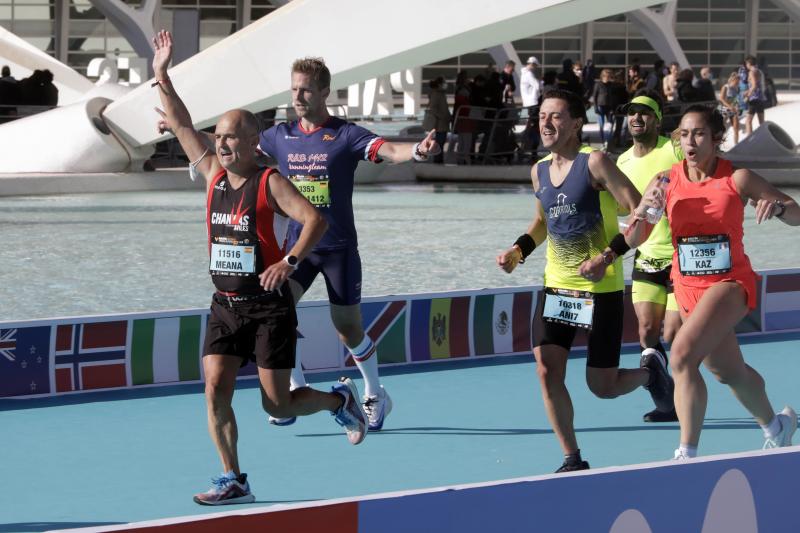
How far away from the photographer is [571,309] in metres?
6.50

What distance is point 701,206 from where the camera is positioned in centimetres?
636

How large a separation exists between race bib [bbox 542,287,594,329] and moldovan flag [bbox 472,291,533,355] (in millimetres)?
3690

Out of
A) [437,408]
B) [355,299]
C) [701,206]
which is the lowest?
[437,408]

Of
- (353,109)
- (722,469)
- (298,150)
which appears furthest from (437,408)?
(353,109)

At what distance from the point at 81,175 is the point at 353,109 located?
69.3ft

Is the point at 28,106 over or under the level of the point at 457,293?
over

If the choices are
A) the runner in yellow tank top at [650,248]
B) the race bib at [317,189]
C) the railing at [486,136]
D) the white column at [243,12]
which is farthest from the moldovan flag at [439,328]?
the white column at [243,12]

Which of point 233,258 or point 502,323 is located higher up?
point 233,258

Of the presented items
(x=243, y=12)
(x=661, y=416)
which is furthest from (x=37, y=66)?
(x=661, y=416)

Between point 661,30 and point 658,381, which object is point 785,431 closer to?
point 658,381

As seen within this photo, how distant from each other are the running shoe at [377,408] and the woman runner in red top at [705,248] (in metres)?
1.98

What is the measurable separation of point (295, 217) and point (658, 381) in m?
2.62

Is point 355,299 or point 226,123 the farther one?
point 355,299

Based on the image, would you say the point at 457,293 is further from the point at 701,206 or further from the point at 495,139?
the point at 495,139
